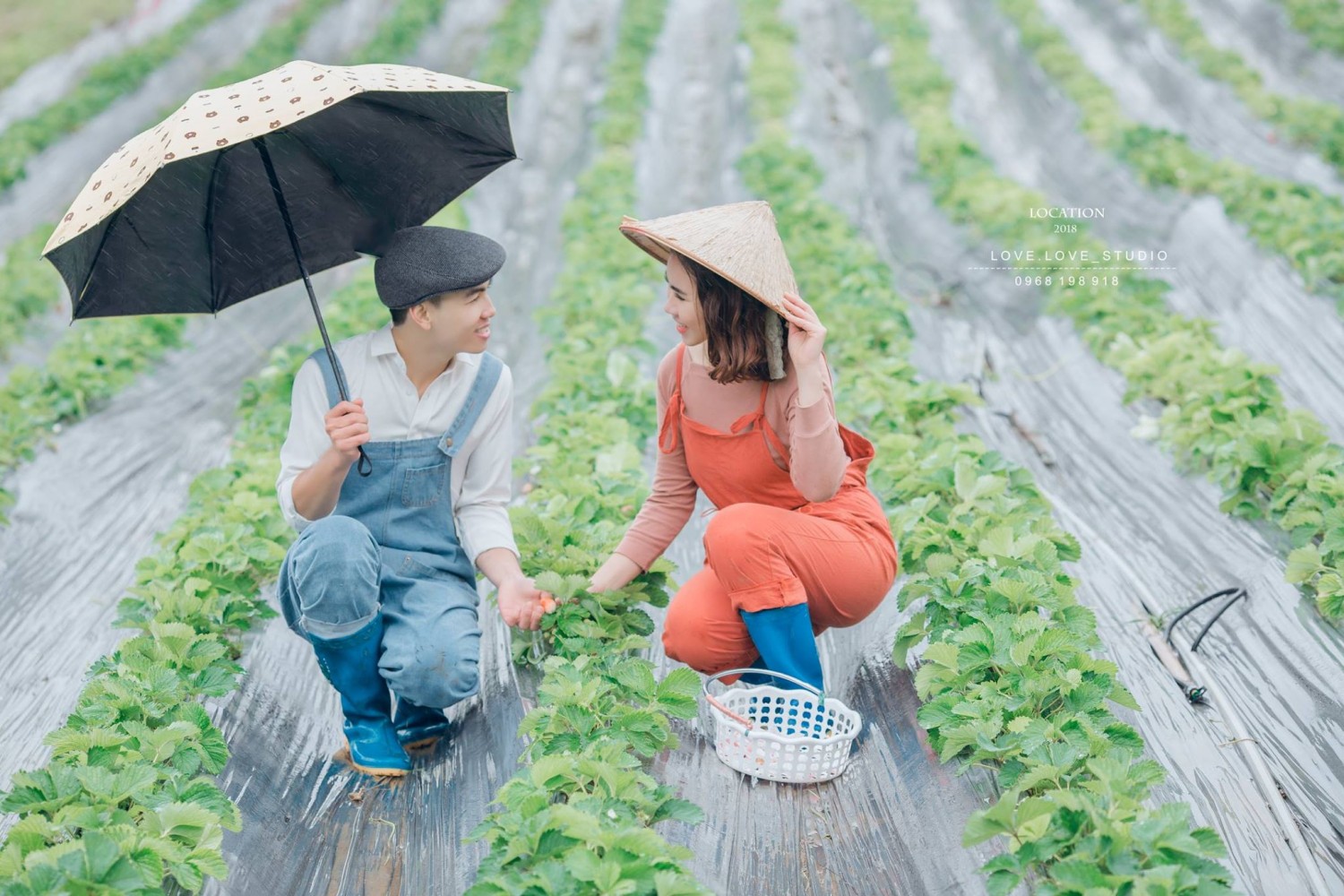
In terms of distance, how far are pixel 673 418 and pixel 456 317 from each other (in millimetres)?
596

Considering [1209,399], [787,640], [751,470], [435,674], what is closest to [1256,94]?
[1209,399]

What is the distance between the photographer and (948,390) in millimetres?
4207

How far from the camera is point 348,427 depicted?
264 cm

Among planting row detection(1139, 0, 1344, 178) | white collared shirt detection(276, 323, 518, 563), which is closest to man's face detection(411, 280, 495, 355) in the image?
white collared shirt detection(276, 323, 518, 563)

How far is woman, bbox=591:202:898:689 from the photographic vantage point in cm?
264

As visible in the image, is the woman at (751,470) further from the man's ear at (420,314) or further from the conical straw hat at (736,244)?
the man's ear at (420,314)

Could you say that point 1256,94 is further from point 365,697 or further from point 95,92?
point 95,92

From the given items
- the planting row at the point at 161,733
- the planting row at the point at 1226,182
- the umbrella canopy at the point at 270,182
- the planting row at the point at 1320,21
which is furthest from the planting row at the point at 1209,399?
the planting row at the point at 1320,21

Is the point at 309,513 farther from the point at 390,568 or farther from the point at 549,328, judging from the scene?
the point at 549,328

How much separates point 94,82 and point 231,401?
8.25 metres

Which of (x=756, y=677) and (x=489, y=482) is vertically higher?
(x=489, y=482)

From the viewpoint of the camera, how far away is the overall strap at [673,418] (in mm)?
2967

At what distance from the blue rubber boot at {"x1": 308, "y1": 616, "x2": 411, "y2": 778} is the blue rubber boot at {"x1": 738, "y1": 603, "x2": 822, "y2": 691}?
88 cm

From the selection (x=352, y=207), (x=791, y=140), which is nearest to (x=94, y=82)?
(x=791, y=140)
